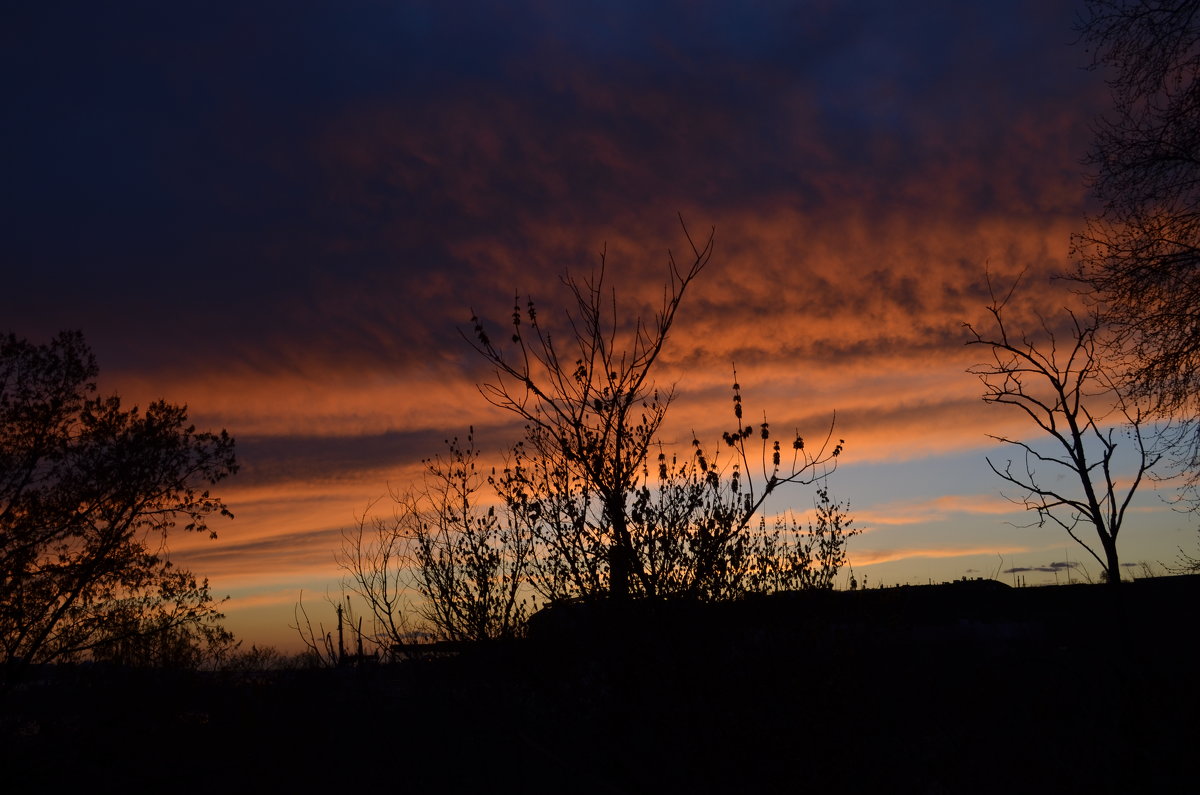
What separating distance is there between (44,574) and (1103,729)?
2150 cm

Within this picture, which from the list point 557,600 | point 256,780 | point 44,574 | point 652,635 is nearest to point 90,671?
point 44,574

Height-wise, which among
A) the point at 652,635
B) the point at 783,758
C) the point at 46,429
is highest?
the point at 46,429

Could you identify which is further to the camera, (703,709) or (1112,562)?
(1112,562)

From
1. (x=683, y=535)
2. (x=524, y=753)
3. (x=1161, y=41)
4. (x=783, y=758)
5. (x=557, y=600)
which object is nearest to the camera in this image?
(x=783, y=758)

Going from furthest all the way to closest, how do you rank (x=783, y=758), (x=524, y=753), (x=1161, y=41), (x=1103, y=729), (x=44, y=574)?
1. (x=44, y=574)
2. (x=524, y=753)
3. (x=1103, y=729)
4. (x=1161, y=41)
5. (x=783, y=758)

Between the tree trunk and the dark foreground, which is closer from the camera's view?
the dark foreground

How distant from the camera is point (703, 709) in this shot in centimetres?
760

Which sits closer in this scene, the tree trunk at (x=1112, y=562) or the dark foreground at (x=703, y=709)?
the dark foreground at (x=703, y=709)

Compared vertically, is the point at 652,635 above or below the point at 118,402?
below

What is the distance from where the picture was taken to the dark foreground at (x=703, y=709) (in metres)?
7.45

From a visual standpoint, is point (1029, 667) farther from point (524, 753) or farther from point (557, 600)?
point (557, 600)

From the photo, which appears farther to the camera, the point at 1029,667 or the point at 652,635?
the point at 1029,667

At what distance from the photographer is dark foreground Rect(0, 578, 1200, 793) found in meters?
7.45

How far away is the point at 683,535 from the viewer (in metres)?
8.62
